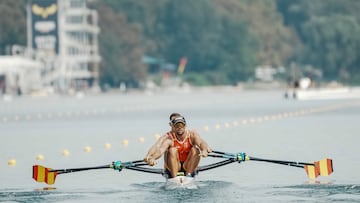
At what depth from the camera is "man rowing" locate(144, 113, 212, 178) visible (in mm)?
23688

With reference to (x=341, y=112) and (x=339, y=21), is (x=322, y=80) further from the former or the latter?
(x=341, y=112)

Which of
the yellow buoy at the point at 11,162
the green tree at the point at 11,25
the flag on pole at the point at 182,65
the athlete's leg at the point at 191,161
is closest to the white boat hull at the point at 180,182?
the athlete's leg at the point at 191,161

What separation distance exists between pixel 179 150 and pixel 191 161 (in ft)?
1.08

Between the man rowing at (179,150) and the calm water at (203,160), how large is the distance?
1.59 ft

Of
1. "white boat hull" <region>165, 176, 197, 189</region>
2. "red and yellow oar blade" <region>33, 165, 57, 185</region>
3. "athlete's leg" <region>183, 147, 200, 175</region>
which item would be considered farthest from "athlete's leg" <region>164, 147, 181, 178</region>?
"red and yellow oar blade" <region>33, 165, 57, 185</region>

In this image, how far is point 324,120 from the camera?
53.9m

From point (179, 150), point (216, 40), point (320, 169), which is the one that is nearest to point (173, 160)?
point (179, 150)

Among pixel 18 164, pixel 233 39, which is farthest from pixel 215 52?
pixel 18 164

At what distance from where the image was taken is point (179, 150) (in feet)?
78.9

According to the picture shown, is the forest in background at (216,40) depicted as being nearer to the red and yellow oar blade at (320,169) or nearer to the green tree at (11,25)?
the green tree at (11,25)

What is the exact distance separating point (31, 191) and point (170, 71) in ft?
562

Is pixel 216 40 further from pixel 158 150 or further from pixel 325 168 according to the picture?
pixel 158 150

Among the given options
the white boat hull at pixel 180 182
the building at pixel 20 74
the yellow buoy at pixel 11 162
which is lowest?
the white boat hull at pixel 180 182

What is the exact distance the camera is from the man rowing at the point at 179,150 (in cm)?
2369
